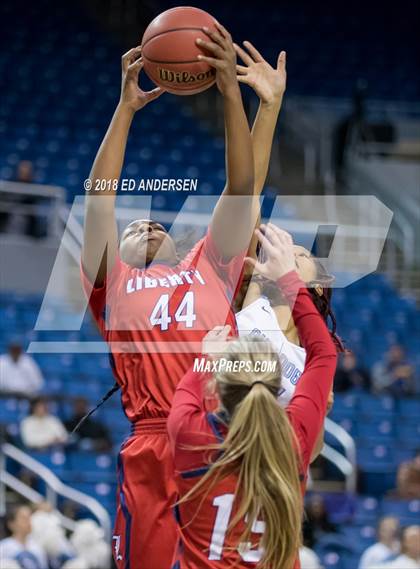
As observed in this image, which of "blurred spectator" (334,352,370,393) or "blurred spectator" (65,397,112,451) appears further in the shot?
"blurred spectator" (334,352,370,393)

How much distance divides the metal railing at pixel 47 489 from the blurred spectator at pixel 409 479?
2.10m

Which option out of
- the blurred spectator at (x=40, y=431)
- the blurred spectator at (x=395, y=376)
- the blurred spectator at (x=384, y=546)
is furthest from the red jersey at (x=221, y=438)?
the blurred spectator at (x=395, y=376)

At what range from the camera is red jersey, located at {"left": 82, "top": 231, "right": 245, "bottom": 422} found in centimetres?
409

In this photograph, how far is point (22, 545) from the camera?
7527 millimetres

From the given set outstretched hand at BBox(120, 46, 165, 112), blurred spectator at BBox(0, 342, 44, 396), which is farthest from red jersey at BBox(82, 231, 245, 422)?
blurred spectator at BBox(0, 342, 44, 396)

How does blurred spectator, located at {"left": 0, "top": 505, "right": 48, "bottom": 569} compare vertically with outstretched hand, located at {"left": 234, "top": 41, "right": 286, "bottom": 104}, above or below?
below

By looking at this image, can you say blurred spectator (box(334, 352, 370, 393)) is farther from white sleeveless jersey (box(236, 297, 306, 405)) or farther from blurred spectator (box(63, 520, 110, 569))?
white sleeveless jersey (box(236, 297, 306, 405))

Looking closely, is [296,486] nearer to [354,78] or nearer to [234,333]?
[234,333]

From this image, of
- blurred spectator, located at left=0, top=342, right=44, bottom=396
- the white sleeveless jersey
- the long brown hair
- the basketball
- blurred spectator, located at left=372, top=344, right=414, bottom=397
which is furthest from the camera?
blurred spectator, located at left=372, top=344, right=414, bottom=397

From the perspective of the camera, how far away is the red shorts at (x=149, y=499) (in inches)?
161

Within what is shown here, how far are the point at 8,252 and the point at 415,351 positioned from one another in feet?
11.2

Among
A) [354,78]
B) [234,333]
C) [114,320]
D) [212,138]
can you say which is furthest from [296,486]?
[354,78]

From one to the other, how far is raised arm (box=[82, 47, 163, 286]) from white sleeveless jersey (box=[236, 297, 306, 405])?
1.73 feet

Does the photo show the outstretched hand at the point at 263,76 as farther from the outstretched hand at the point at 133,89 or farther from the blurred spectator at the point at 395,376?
the blurred spectator at the point at 395,376
